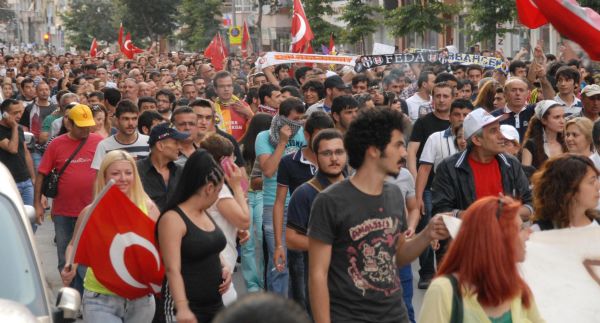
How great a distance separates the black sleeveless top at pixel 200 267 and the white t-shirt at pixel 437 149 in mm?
3927

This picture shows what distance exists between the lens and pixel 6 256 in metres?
5.86

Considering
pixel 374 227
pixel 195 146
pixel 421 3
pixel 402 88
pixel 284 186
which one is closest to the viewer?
pixel 374 227

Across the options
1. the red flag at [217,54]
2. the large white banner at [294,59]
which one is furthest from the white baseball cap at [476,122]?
the red flag at [217,54]

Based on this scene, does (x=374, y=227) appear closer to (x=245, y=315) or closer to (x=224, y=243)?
(x=224, y=243)

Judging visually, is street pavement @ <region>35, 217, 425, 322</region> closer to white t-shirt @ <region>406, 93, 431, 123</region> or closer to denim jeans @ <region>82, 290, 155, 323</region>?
white t-shirt @ <region>406, 93, 431, 123</region>

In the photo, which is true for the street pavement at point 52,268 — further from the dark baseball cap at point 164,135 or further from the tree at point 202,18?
the tree at point 202,18

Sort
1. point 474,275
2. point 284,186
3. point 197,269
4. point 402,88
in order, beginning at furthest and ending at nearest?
point 402,88 → point 284,186 → point 197,269 → point 474,275

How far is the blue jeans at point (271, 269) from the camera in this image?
9.55 m

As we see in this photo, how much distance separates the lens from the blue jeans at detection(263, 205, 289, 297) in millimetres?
9547

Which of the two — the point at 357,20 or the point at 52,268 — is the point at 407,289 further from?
the point at 357,20

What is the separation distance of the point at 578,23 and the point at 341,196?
3561 millimetres

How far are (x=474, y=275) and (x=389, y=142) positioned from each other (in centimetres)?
146

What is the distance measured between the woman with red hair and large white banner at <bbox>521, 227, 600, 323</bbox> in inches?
35.4

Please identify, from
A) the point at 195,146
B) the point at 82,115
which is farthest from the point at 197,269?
the point at 82,115
